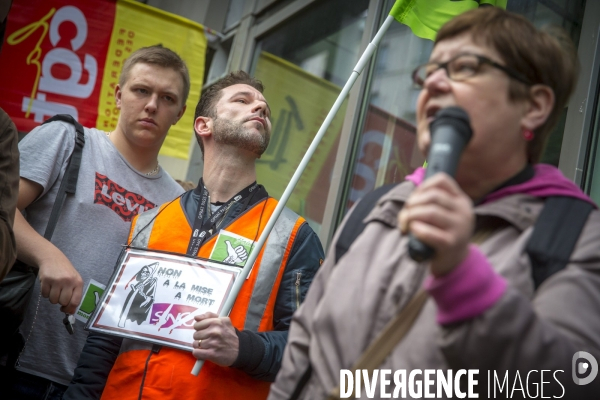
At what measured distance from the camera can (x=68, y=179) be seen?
320 cm

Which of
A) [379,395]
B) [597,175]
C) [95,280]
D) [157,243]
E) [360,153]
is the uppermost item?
[360,153]

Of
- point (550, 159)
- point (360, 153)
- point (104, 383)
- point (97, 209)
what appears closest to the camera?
point (104, 383)

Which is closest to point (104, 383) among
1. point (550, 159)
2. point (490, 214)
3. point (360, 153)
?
point (490, 214)

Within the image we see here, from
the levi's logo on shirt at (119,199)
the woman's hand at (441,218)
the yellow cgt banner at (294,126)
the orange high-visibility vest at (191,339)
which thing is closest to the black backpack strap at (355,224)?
the woman's hand at (441,218)

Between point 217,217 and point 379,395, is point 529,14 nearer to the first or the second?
point 217,217

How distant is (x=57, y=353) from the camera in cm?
309

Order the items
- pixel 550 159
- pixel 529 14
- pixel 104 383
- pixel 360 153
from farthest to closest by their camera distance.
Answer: pixel 360 153, pixel 529 14, pixel 550 159, pixel 104 383

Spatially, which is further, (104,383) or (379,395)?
(104,383)

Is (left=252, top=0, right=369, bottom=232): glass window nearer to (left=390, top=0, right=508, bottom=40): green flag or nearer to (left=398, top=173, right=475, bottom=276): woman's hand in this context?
(left=390, top=0, right=508, bottom=40): green flag

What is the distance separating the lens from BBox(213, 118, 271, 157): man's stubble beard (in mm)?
3307

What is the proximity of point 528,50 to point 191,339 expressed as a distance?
1.64 metres

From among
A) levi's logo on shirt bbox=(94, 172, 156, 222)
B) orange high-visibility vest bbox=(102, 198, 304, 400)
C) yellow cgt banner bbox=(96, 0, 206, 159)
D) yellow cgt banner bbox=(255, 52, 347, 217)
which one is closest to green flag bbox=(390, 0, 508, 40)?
orange high-visibility vest bbox=(102, 198, 304, 400)

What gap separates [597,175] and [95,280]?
2384 mm

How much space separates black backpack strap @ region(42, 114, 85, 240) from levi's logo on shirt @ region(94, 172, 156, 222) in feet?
0.39
